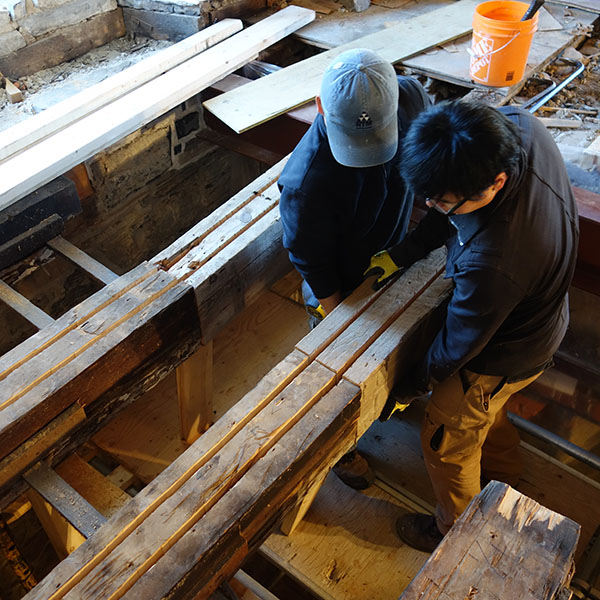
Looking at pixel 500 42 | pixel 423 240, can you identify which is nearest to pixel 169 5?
pixel 500 42

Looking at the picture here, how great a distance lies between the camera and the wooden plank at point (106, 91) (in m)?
2.77

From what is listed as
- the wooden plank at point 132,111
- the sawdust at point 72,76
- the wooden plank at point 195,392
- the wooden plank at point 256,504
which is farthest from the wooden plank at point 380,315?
the sawdust at point 72,76

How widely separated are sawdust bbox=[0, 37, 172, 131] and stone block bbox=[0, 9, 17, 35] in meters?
0.28

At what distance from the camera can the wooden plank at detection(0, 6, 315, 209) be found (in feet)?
8.59

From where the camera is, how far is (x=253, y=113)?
3.06m

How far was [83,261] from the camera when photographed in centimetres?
273

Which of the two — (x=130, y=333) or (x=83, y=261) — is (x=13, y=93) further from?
(x=130, y=333)

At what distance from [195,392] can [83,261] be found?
803 mm

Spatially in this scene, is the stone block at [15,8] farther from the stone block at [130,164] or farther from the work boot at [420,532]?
the work boot at [420,532]

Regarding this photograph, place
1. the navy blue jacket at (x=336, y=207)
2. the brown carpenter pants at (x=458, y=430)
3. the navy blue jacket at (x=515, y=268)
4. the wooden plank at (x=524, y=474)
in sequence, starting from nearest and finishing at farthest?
the navy blue jacket at (x=515, y=268), the navy blue jacket at (x=336, y=207), the brown carpenter pants at (x=458, y=430), the wooden plank at (x=524, y=474)

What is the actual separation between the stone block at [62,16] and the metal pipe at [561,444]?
10.7 ft

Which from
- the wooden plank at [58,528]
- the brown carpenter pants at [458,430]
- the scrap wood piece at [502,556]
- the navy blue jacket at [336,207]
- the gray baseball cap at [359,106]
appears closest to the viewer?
the scrap wood piece at [502,556]

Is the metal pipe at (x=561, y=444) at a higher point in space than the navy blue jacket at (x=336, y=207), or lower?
lower

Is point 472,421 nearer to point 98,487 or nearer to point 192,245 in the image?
point 192,245
